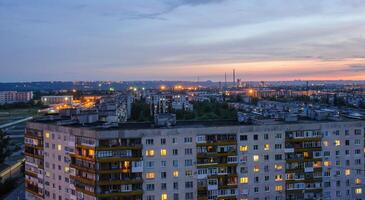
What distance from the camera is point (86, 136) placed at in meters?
21.4

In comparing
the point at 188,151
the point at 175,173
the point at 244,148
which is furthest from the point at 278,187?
the point at 175,173

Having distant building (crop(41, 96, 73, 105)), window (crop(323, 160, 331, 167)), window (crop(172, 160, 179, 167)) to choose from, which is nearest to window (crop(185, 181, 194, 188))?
window (crop(172, 160, 179, 167))

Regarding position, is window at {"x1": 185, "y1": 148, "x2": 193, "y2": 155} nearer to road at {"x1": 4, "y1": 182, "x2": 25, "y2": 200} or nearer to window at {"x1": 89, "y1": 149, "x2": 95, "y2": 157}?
window at {"x1": 89, "y1": 149, "x2": 95, "y2": 157}

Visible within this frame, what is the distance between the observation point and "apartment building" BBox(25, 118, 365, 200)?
20953 millimetres

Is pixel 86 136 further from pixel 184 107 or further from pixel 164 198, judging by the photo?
pixel 184 107

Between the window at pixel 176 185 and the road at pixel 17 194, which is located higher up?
the window at pixel 176 185

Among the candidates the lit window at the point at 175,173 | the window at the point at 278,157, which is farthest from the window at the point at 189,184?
the window at the point at 278,157

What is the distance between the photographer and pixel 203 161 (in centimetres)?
2198

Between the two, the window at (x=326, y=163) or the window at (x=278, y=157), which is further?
the window at (x=326, y=163)

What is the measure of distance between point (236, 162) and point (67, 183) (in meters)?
8.56

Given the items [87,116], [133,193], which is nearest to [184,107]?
[87,116]

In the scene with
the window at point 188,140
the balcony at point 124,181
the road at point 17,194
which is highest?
the window at point 188,140

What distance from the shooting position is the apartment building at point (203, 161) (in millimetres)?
20953

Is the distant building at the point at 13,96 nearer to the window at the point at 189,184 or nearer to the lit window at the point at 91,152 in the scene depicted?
the lit window at the point at 91,152
